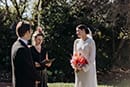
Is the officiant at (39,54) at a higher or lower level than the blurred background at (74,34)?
lower

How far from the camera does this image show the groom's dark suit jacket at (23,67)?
6.51m

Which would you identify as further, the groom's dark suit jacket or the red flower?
the red flower

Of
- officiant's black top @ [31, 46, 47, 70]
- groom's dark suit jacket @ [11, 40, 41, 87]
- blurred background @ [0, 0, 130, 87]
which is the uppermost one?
blurred background @ [0, 0, 130, 87]

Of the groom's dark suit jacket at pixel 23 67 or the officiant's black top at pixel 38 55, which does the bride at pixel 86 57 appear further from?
the groom's dark suit jacket at pixel 23 67

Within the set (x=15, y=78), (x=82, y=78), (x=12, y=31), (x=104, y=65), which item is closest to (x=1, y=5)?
(x=12, y=31)

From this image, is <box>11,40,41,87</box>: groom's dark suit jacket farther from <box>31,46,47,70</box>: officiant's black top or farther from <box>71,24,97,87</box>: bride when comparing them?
<box>71,24,97,87</box>: bride

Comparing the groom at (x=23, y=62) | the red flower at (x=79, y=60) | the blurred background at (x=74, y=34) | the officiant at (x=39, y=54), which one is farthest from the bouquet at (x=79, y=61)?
the blurred background at (x=74, y=34)

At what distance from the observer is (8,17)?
23.2m

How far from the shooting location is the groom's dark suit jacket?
6.51 meters

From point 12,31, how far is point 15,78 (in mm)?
15467

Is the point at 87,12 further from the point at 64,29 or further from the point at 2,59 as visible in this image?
the point at 2,59

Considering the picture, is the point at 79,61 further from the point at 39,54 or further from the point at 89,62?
the point at 39,54

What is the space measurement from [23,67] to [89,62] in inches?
143

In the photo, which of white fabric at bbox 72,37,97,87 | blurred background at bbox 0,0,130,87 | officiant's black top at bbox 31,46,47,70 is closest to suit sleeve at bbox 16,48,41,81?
officiant's black top at bbox 31,46,47,70
